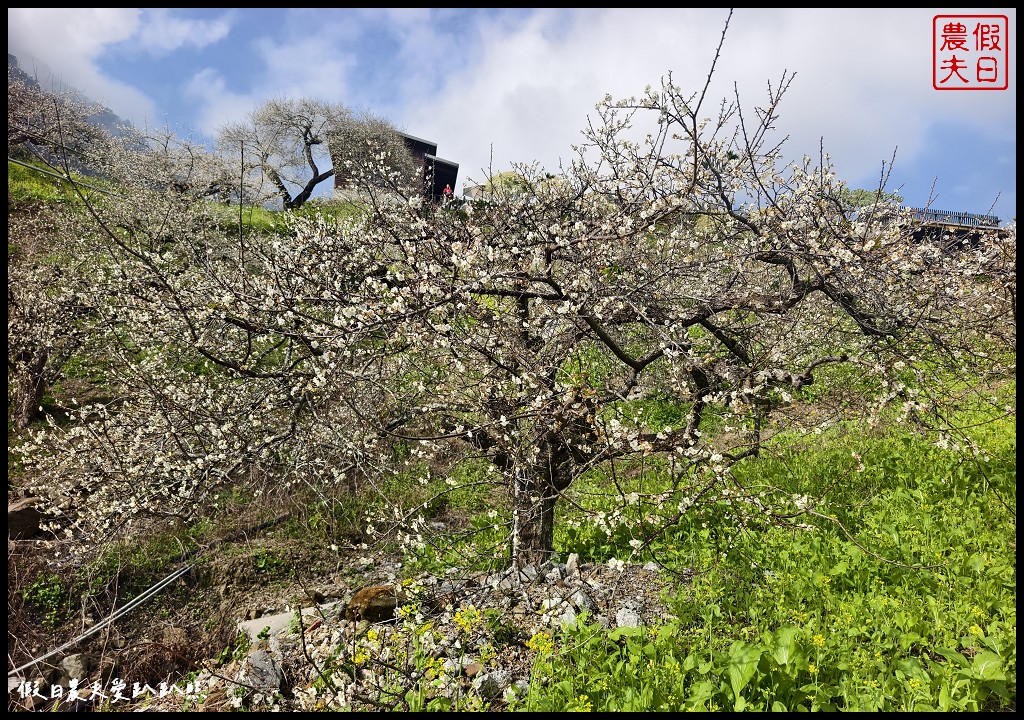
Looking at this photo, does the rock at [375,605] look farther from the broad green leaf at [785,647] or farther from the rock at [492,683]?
the broad green leaf at [785,647]

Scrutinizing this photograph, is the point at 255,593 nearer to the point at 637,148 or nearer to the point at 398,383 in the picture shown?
the point at 398,383

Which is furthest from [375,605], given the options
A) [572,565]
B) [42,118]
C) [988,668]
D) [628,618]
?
[42,118]

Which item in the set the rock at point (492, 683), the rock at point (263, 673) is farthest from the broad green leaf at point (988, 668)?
the rock at point (263, 673)

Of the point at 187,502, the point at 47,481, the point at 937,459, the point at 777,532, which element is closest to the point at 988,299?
the point at 937,459

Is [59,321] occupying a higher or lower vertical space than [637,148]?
lower

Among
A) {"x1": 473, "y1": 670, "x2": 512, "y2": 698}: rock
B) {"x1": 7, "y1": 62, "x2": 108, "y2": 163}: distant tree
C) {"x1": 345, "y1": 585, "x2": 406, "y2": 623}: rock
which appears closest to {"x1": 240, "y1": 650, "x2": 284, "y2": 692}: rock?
{"x1": 345, "y1": 585, "x2": 406, "y2": 623}: rock

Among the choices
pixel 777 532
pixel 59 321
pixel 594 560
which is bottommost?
pixel 594 560

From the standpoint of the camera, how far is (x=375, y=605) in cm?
484

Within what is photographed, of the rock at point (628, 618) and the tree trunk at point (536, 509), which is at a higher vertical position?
the tree trunk at point (536, 509)

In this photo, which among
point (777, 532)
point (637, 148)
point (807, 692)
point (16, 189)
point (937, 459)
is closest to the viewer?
point (807, 692)

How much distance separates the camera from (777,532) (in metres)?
4.85

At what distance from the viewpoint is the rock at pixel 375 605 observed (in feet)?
15.7

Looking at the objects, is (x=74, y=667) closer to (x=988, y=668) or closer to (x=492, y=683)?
(x=492, y=683)

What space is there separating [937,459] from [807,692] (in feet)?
14.3
